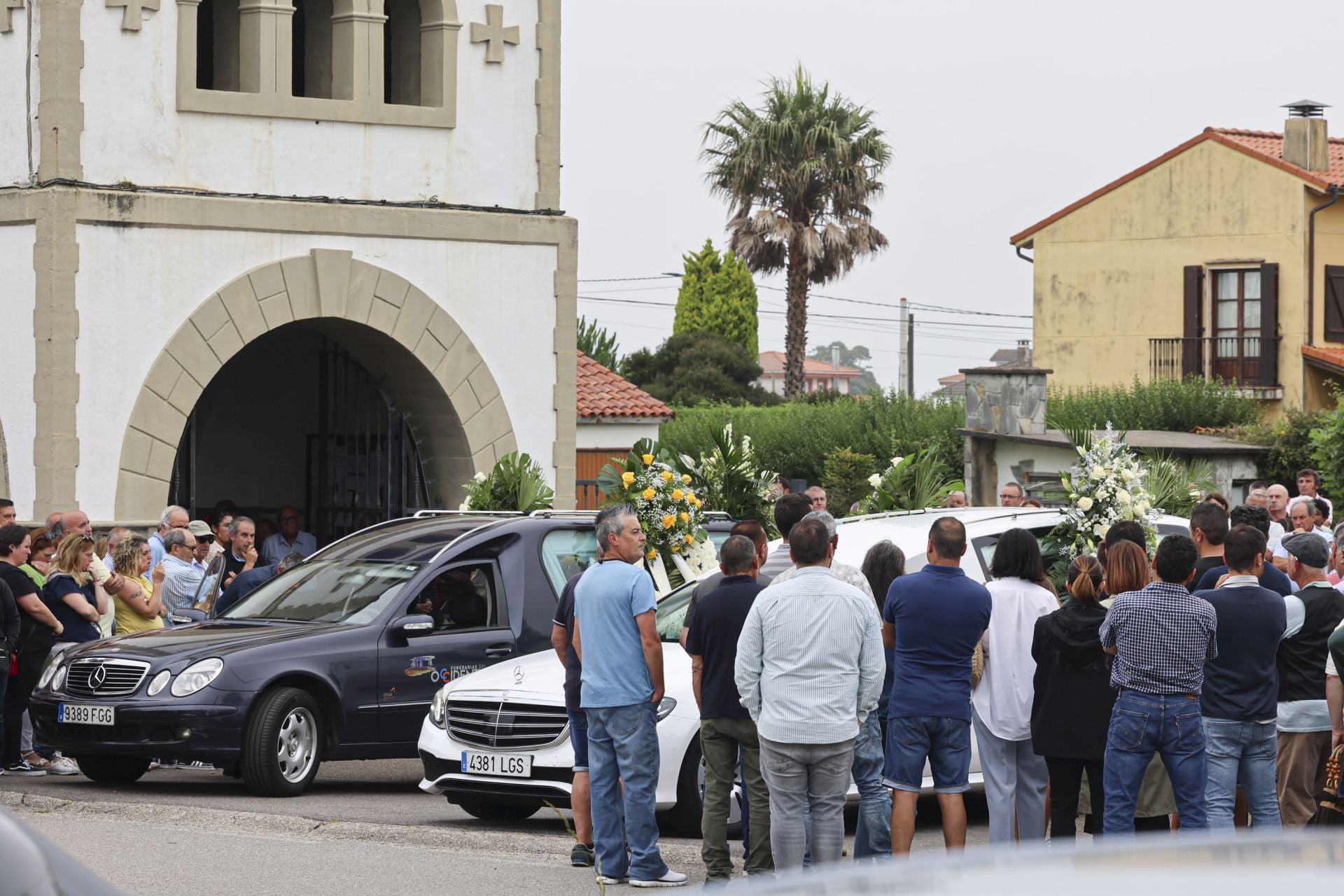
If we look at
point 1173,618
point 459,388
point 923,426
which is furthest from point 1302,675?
point 923,426

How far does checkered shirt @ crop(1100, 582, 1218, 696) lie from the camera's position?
793cm

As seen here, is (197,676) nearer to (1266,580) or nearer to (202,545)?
(202,545)


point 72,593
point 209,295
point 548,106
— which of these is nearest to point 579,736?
point 72,593

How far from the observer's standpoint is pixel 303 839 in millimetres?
9734

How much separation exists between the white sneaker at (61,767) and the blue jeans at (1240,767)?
764 centimetres

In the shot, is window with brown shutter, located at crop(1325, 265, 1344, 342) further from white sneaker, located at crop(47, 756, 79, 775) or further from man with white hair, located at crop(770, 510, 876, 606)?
man with white hair, located at crop(770, 510, 876, 606)

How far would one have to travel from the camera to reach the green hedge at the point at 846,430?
41938mm

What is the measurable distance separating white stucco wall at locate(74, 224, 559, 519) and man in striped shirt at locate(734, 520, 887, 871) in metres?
10.7

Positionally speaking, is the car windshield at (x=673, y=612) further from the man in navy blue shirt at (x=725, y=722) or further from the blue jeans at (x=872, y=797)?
the blue jeans at (x=872, y=797)

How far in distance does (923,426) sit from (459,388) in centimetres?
2462

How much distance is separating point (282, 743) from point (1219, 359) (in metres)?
32.4

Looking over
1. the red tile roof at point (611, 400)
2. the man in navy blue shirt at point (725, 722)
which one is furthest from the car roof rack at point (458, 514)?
the red tile roof at point (611, 400)

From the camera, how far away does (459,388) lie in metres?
19.0

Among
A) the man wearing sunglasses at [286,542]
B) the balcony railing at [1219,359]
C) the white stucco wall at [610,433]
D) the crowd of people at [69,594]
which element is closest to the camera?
the crowd of people at [69,594]
